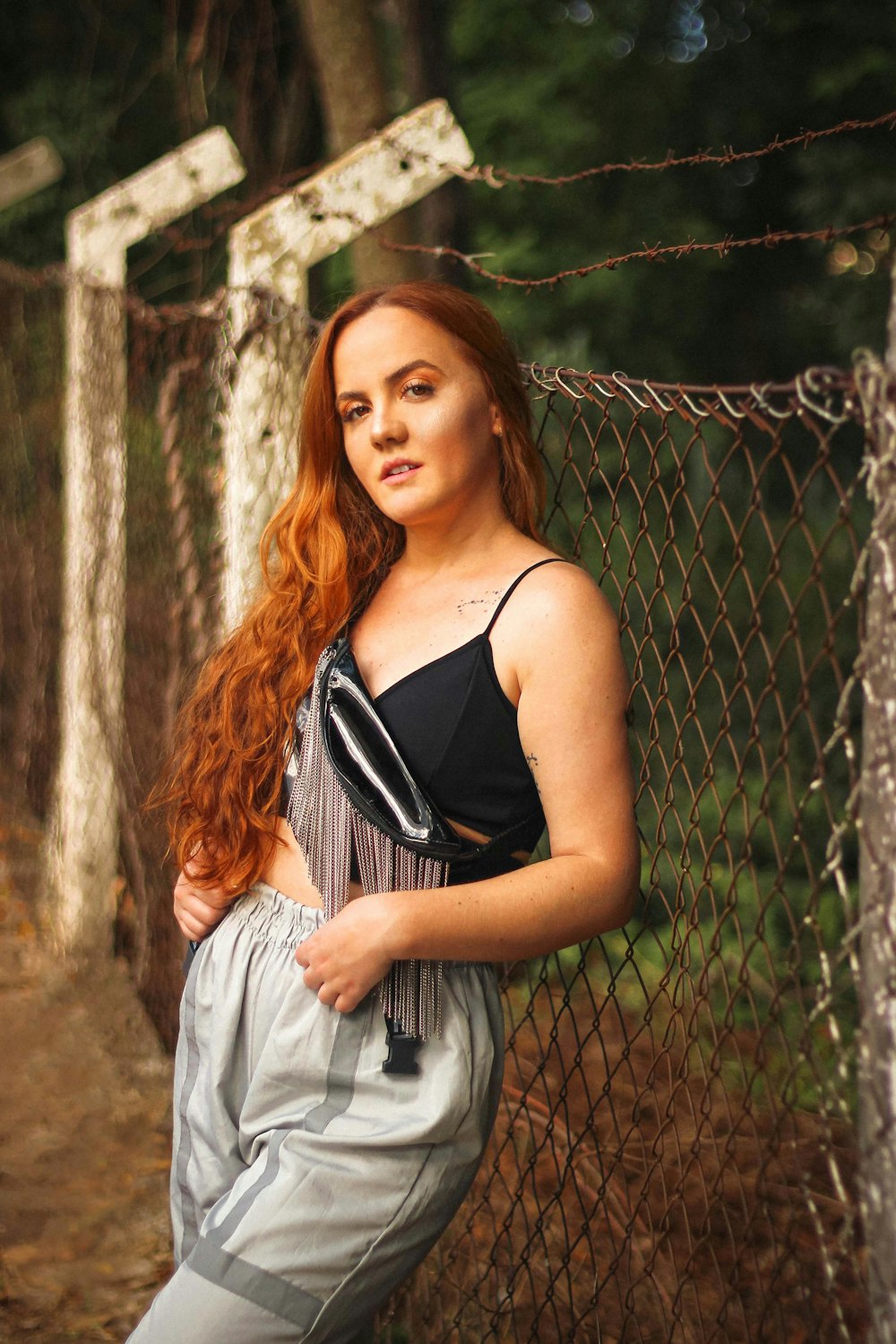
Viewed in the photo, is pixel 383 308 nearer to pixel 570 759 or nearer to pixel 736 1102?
pixel 570 759

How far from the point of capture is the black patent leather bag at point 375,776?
1.60 m

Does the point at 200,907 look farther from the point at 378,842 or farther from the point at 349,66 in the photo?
the point at 349,66

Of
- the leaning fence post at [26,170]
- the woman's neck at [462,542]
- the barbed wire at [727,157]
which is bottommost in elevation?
the woman's neck at [462,542]

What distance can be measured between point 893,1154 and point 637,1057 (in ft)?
10.3

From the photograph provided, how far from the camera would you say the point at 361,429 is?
1.77 meters

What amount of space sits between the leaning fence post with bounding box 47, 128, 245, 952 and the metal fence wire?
10cm

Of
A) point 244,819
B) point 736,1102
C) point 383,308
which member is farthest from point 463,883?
point 736,1102

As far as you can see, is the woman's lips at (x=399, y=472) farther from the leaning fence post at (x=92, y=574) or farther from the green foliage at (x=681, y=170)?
the green foliage at (x=681, y=170)

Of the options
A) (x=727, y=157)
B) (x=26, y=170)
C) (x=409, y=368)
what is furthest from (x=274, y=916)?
(x=26, y=170)

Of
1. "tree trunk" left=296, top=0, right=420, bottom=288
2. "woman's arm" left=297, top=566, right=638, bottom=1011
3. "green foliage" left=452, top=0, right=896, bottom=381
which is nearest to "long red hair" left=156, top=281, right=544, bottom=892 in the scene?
"woman's arm" left=297, top=566, right=638, bottom=1011

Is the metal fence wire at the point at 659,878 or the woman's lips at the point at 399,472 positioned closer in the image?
the metal fence wire at the point at 659,878

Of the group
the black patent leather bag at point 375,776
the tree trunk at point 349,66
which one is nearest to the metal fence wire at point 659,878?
the black patent leather bag at point 375,776

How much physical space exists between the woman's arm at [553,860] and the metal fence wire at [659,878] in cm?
13

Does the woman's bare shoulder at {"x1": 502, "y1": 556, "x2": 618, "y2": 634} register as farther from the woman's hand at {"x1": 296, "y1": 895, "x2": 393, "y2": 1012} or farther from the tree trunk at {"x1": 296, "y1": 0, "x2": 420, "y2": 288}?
the tree trunk at {"x1": 296, "y1": 0, "x2": 420, "y2": 288}
